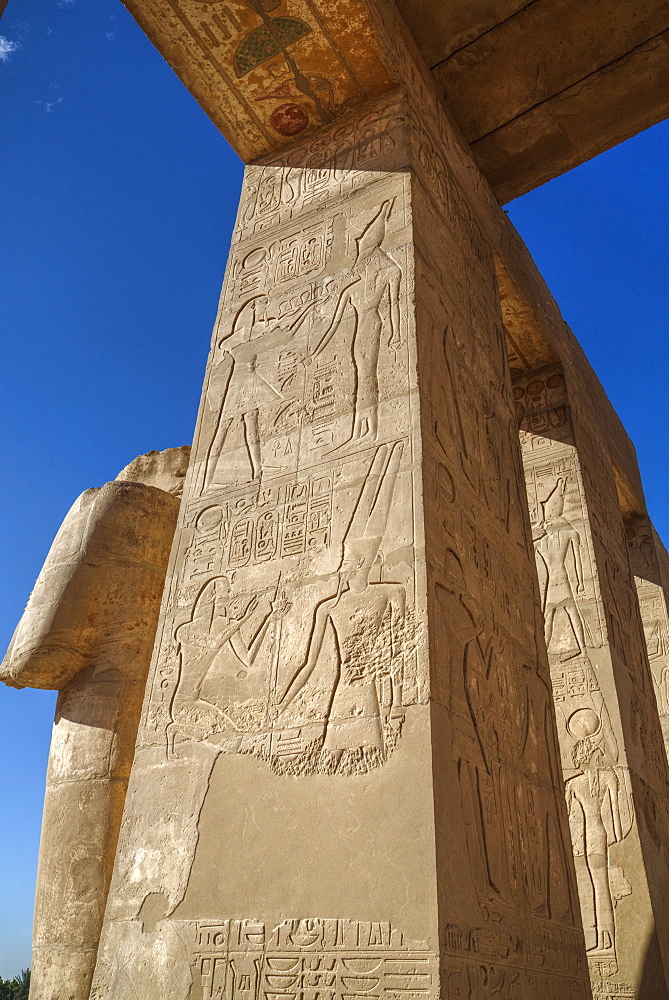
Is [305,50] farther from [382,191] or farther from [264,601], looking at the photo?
[264,601]

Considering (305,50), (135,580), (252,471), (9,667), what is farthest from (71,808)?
(305,50)

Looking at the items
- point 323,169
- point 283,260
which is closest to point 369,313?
point 283,260

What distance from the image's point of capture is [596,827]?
469cm

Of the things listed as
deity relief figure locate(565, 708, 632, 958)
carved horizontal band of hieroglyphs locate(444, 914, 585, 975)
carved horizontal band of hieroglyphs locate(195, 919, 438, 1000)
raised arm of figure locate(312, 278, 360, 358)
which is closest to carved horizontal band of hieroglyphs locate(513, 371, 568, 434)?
deity relief figure locate(565, 708, 632, 958)

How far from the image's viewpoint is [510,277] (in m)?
5.79

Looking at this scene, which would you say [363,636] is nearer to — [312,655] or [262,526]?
[312,655]

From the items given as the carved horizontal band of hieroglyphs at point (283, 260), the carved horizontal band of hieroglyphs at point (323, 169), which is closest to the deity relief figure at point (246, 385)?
the carved horizontal band of hieroglyphs at point (283, 260)

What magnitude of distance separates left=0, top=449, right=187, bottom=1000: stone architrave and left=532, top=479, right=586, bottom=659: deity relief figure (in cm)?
269

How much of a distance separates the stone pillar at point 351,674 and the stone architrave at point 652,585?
469 cm

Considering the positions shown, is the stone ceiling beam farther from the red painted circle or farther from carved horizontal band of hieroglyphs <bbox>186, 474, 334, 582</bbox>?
carved horizontal band of hieroglyphs <bbox>186, 474, 334, 582</bbox>

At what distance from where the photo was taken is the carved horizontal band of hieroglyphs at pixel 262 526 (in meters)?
3.18

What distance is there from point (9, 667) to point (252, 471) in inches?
59.1

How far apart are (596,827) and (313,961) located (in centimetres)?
289

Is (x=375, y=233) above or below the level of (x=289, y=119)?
below
